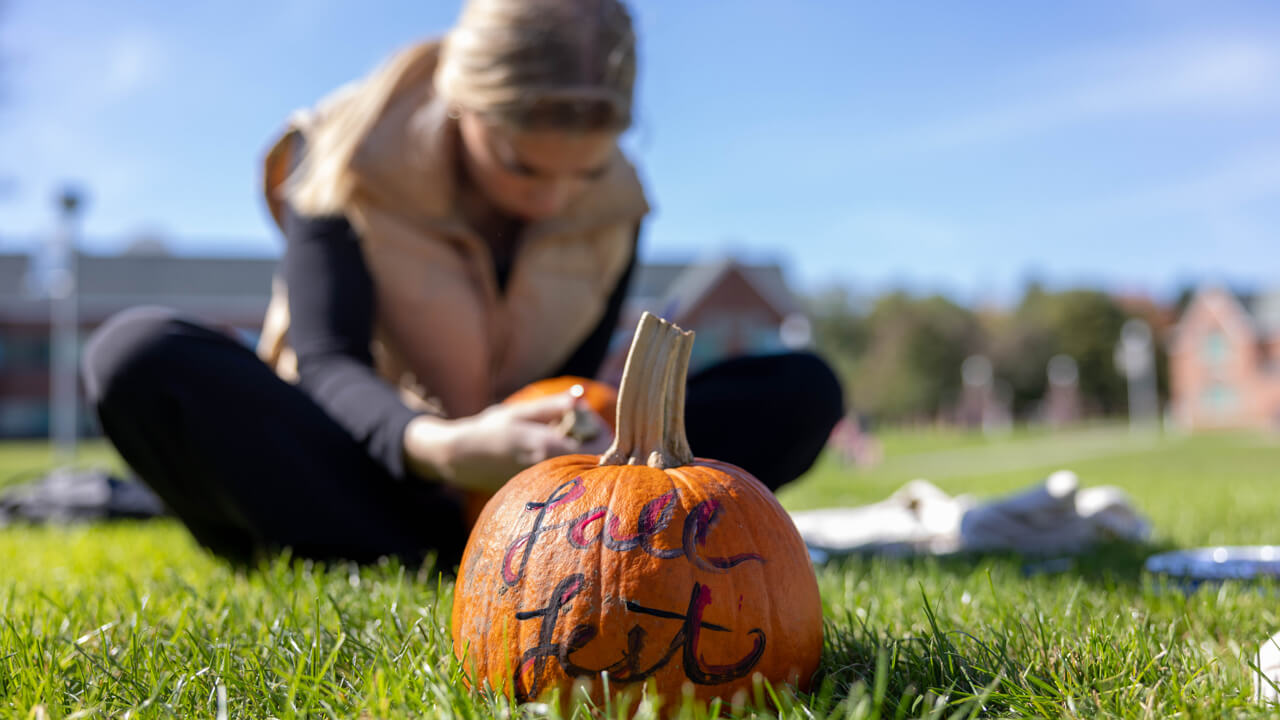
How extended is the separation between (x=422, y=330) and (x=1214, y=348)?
5640 cm

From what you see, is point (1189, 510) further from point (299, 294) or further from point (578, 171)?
point (299, 294)

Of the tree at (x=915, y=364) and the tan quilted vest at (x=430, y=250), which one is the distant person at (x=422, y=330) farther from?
the tree at (x=915, y=364)

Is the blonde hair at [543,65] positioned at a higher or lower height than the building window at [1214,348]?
higher

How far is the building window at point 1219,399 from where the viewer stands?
155 feet

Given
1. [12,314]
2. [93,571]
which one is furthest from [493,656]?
[12,314]

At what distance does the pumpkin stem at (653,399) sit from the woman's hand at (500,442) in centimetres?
44

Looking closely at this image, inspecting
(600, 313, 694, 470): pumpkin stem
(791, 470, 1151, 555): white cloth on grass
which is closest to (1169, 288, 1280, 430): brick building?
(791, 470, 1151, 555): white cloth on grass

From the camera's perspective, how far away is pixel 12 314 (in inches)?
1357

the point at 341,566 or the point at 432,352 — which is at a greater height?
the point at 432,352

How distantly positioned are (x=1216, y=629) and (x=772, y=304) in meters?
31.5

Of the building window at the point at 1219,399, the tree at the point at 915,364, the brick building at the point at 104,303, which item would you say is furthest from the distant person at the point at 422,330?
the building window at the point at 1219,399

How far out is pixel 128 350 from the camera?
2279 mm

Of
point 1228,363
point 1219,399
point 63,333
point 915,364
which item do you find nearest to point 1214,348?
point 1228,363

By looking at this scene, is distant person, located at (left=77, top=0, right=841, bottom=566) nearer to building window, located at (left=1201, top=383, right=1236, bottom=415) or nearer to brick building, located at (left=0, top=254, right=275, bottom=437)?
brick building, located at (left=0, top=254, right=275, bottom=437)
